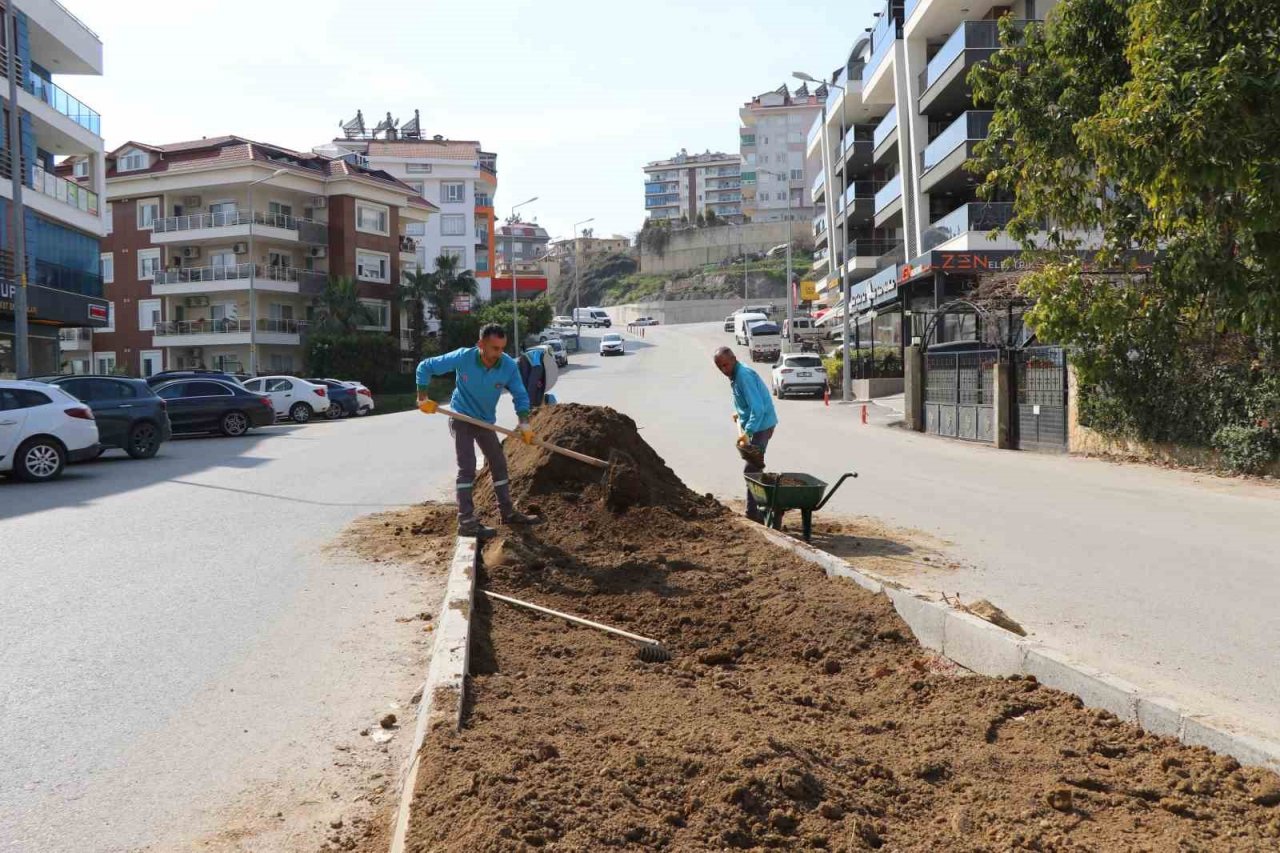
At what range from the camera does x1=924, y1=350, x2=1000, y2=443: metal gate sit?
22297mm

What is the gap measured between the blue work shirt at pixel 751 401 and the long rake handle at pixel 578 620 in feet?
13.0

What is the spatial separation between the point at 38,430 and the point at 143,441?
12.2 feet

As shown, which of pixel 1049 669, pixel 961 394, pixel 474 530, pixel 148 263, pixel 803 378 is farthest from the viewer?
pixel 148 263

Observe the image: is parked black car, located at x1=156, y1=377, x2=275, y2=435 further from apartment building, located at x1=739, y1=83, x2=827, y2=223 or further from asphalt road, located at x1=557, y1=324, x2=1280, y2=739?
apartment building, located at x1=739, y1=83, x2=827, y2=223

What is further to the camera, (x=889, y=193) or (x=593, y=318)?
(x=593, y=318)

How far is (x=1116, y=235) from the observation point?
16172mm

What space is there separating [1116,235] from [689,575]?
11.5 metres

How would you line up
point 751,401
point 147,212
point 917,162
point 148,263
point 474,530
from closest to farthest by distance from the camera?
1. point 474,530
2. point 751,401
3. point 917,162
4. point 147,212
5. point 148,263

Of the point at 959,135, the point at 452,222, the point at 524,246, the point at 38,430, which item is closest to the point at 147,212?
the point at 452,222

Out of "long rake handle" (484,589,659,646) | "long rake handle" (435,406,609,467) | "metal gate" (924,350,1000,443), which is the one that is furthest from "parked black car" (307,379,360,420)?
"long rake handle" (484,589,659,646)

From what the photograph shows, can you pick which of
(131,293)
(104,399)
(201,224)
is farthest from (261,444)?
(131,293)

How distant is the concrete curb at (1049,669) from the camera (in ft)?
13.3

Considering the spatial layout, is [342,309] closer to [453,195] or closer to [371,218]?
[371,218]

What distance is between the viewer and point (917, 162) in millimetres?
42531
